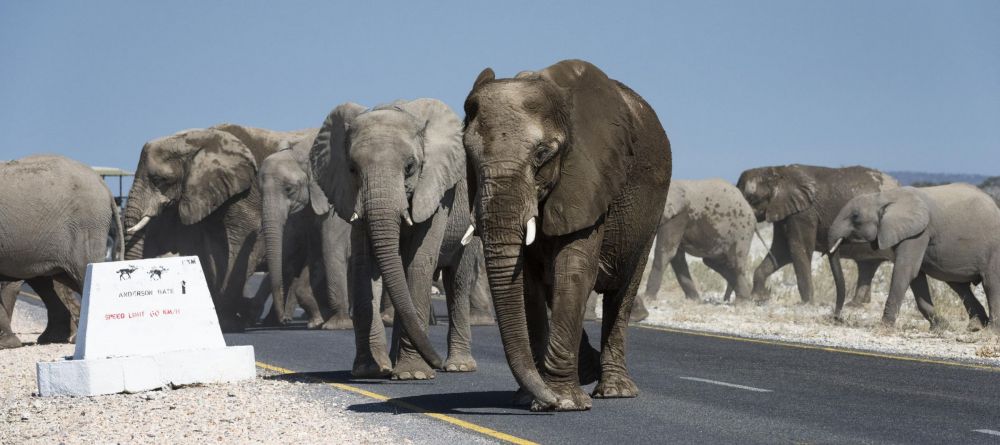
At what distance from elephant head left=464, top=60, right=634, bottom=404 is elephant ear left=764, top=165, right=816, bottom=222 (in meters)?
23.7

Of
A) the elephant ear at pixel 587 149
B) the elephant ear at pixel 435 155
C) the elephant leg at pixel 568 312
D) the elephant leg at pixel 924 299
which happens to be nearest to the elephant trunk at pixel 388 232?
the elephant ear at pixel 435 155

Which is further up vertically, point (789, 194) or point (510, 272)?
point (510, 272)

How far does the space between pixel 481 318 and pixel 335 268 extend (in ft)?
10.3

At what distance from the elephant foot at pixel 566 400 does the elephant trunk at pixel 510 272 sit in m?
0.20

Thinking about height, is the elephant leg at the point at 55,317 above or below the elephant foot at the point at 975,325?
above

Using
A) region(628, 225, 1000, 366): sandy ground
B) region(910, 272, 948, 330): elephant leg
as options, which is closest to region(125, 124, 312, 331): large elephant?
region(628, 225, 1000, 366): sandy ground

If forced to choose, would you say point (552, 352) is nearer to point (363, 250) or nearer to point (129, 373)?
point (363, 250)

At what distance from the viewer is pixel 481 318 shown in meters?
22.7

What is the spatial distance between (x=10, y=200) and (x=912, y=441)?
12044 mm

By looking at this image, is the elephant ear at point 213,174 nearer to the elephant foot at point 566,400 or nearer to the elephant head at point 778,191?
the elephant foot at point 566,400

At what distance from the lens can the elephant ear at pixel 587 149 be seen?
1004 cm

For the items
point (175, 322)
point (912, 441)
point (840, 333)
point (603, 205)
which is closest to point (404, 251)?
point (175, 322)

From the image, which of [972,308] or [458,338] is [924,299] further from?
[458,338]

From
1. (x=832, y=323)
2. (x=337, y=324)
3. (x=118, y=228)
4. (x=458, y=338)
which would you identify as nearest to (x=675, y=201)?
(x=832, y=323)
